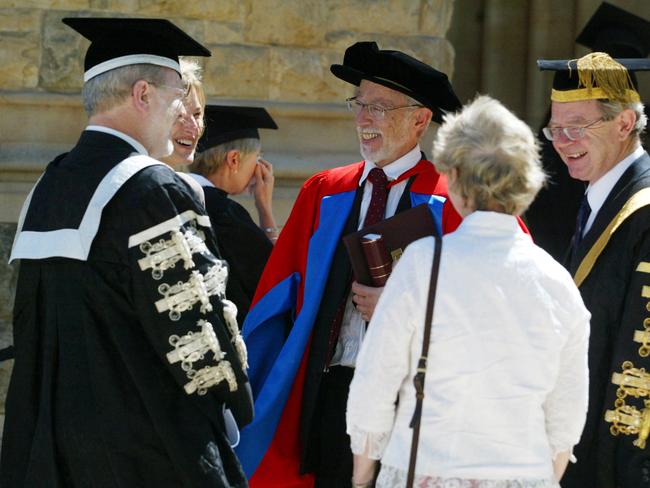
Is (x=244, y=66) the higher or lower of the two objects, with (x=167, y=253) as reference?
higher

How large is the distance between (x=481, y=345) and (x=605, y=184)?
1.33 m

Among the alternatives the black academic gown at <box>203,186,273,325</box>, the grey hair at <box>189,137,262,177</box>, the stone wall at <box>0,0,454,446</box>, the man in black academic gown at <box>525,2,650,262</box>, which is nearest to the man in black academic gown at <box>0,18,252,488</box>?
the black academic gown at <box>203,186,273,325</box>

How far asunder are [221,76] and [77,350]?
2.81 m

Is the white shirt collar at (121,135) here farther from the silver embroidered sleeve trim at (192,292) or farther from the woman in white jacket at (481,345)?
the woman in white jacket at (481,345)

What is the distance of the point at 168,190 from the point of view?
11.1 feet

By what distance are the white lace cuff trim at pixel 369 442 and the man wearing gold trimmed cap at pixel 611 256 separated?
93cm

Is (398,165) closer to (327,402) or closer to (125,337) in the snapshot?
(327,402)

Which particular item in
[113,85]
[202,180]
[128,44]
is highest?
[128,44]

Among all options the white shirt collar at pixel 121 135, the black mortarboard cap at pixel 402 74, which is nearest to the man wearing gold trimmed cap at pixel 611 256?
the black mortarboard cap at pixel 402 74

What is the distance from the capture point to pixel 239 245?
4793 mm

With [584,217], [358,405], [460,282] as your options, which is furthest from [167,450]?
[584,217]

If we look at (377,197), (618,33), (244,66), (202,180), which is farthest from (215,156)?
(618,33)

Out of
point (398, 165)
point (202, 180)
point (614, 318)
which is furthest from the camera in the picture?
point (202, 180)

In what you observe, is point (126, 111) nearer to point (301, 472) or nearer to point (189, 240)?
point (189, 240)
